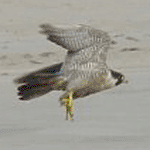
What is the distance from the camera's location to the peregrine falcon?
642 millimetres

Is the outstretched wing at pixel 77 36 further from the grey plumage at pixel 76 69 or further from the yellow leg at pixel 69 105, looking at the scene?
the yellow leg at pixel 69 105

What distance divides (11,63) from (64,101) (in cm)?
19

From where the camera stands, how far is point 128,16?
67 cm

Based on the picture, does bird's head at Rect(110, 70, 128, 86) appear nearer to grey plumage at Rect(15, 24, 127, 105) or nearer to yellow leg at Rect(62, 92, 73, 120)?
grey plumage at Rect(15, 24, 127, 105)

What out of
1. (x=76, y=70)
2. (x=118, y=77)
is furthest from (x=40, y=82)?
(x=118, y=77)

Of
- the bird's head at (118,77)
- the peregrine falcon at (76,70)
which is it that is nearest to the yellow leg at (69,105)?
the peregrine falcon at (76,70)

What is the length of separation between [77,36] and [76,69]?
90 mm

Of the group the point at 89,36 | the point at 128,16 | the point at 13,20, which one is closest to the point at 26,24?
the point at 13,20

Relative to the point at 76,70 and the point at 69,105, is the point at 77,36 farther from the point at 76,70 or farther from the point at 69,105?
the point at 69,105

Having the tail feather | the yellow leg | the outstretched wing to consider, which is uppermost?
the outstretched wing

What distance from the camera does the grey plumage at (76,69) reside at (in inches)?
25.3

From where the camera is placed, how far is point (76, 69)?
669 mm

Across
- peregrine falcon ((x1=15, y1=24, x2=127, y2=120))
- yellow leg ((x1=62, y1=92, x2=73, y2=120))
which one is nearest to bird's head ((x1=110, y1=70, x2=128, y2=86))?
peregrine falcon ((x1=15, y1=24, x2=127, y2=120))

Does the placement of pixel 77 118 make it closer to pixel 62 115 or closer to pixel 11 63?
pixel 62 115
